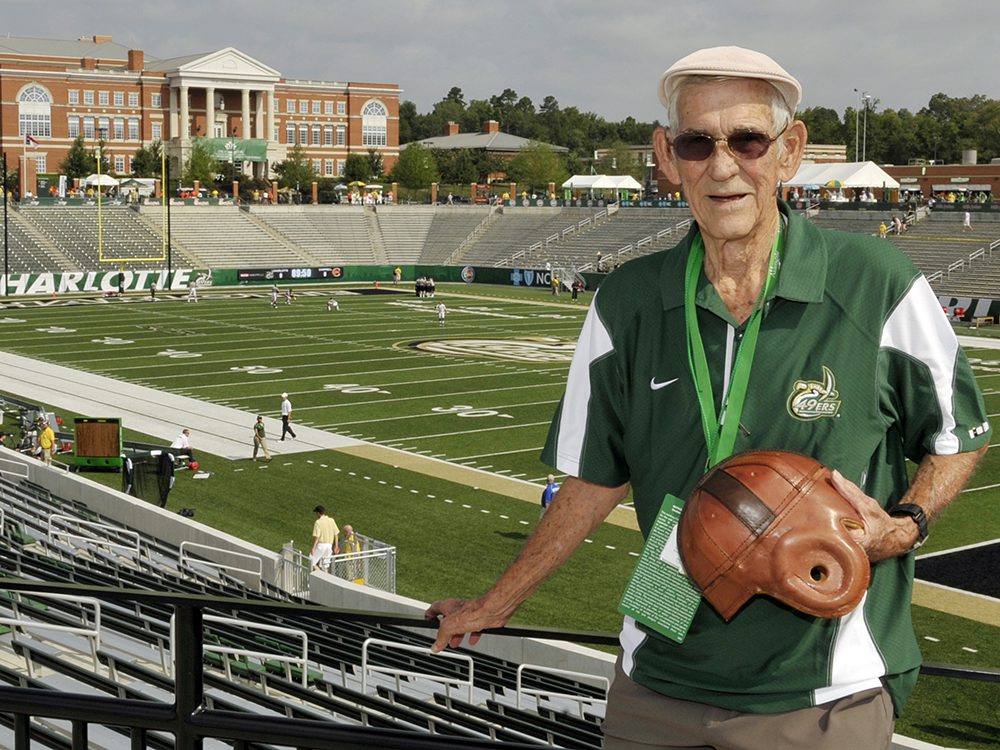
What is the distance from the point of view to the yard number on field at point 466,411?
30.7 m

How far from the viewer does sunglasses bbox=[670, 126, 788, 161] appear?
3.14 metres

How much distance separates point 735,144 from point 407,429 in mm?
25857

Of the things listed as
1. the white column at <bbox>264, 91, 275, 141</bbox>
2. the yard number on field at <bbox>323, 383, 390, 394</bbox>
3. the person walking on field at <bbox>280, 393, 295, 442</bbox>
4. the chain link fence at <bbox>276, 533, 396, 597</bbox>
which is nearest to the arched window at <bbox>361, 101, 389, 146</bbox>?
the white column at <bbox>264, 91, 275, 141</bbox>

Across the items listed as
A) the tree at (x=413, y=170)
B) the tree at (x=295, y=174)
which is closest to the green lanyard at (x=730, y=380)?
the tree at (x=295, y=174)

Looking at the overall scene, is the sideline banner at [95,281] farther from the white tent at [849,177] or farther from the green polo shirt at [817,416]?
the green polo shirt at [817,416]

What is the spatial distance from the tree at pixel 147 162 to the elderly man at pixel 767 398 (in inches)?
3879

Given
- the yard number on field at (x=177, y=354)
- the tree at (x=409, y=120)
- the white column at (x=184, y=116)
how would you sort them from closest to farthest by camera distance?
1. the yard number on field at (x=177, y=354)
2. the white column at (x=184, y=116)
3. the tree at (x=409, y=120)

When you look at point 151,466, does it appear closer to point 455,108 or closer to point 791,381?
point 791,381

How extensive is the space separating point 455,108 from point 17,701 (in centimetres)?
19717

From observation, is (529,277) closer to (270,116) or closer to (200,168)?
(200,168)

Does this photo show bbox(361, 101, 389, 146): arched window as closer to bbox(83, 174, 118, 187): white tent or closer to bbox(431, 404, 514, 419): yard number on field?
bbox(83, 174, 118, 187): white tent

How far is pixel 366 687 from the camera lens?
28.7 feet

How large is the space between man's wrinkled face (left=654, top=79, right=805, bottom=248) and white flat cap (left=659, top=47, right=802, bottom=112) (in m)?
0.05

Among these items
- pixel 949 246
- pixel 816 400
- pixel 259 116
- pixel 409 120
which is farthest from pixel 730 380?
pixel 409 120
